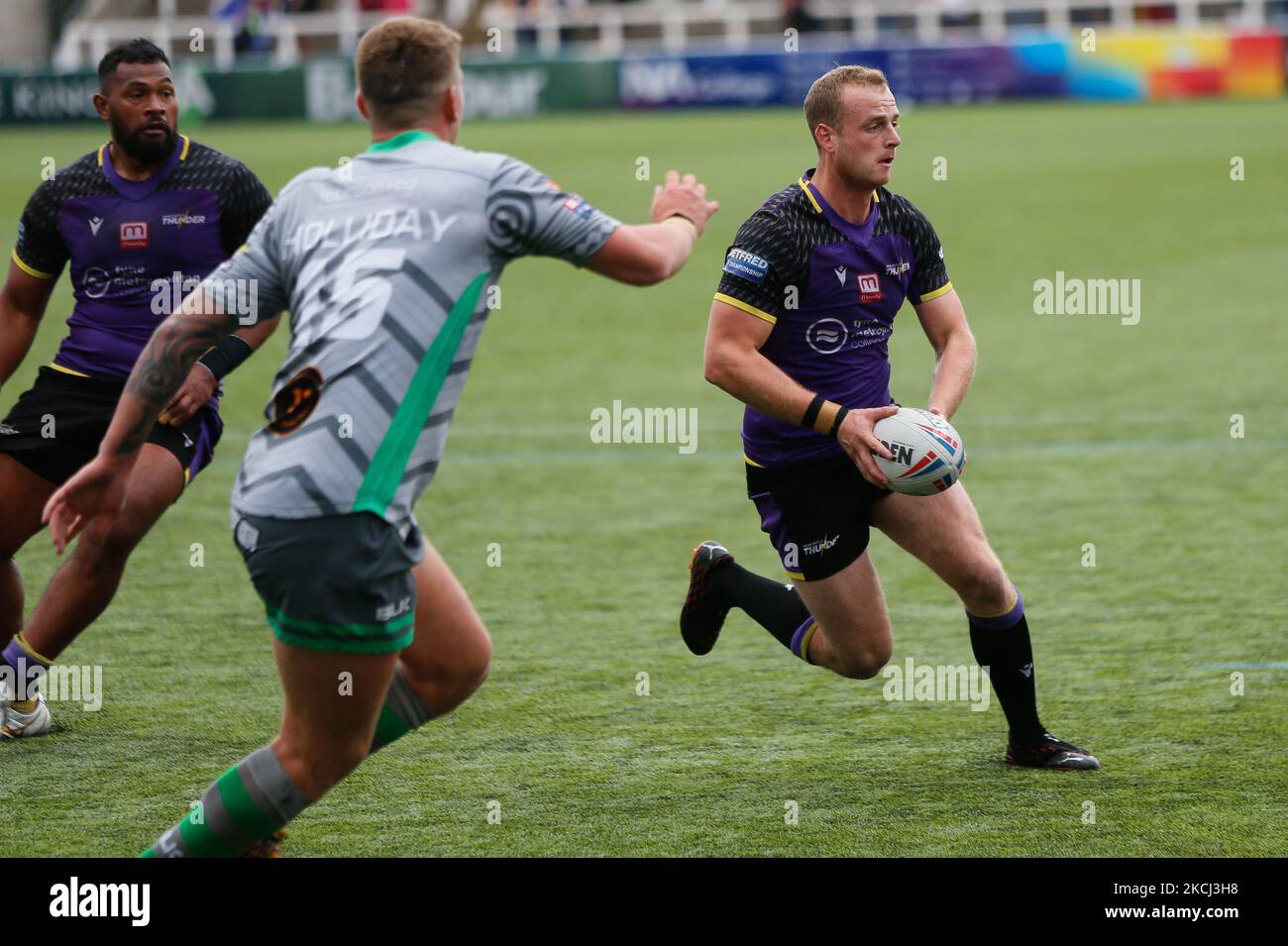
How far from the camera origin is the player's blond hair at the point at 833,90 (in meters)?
5.44

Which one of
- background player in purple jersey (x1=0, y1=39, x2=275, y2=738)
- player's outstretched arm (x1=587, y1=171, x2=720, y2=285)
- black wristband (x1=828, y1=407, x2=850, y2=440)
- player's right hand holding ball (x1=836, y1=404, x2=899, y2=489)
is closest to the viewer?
player's outstretched arm (x1=587, y1=171, x2=720, y2=285)

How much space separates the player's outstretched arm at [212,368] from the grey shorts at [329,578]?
1700mm

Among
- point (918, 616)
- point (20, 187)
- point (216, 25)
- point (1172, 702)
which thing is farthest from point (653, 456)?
point (216, 25)

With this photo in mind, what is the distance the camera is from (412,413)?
4078 mm

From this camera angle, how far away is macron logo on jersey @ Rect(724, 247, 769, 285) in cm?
542

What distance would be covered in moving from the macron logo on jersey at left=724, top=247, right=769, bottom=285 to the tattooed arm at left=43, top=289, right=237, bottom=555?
171 cm

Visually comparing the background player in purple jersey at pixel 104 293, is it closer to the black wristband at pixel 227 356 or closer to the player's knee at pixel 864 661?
the black wristband at pixel 227 356

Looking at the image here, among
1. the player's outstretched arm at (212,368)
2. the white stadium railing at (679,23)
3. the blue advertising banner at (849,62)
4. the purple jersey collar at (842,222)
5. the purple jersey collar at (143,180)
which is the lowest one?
the player's outstretched arm at (212,368)

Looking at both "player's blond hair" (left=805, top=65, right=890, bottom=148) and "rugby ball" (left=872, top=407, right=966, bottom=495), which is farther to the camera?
"player's blond hair" (left=805, top=65, right=890, bottom=148)

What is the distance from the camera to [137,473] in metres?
5.79

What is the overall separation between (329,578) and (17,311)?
260 centimetres

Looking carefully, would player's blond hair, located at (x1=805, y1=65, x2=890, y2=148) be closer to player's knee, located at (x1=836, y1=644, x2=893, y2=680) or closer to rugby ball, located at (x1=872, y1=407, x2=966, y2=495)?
rugby ball, located at (x1=872, y1=407, x2=966, y2=495)

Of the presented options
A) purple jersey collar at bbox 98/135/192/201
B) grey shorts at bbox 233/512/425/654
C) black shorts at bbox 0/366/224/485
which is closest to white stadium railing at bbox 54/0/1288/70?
purple jersey collar at bbox 98/135/192/201

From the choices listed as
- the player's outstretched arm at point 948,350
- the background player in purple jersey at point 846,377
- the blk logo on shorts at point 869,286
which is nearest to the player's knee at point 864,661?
the background player in purple jersey at point 846,377
